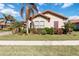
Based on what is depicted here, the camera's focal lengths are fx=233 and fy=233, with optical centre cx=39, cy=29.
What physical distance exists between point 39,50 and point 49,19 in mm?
1170

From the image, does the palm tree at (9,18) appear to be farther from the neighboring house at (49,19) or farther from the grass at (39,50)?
the grass at (39,50)

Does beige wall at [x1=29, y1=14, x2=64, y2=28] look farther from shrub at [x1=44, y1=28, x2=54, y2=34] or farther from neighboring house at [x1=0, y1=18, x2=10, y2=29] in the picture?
neighboring house at [x1=0, y1=18, x2=10, y2=29]

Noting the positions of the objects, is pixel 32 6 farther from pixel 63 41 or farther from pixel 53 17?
pixel 63 41

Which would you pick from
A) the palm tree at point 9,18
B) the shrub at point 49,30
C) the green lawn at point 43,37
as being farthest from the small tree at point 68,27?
the palm tree at point 9,18

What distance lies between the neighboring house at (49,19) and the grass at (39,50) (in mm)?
776

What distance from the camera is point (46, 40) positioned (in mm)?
8047

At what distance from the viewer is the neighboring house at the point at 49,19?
8.05m

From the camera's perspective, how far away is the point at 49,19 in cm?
813

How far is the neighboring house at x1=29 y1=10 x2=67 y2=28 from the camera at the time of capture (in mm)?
8047

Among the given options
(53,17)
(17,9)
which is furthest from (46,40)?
(17,9)

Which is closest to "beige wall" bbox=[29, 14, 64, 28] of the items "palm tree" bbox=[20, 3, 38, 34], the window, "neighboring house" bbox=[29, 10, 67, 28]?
"neighboring house" bbox=[29, 10, 67, 28]

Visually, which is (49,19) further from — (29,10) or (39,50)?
(39,50)

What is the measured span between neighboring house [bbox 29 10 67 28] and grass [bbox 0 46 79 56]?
0.78 m

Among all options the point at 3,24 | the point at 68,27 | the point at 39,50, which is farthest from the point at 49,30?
the point at 3,24
